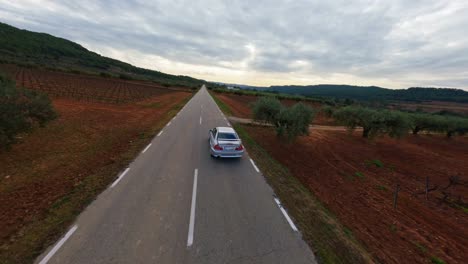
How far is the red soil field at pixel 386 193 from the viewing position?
21.1 feet

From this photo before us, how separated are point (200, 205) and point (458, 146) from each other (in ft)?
126

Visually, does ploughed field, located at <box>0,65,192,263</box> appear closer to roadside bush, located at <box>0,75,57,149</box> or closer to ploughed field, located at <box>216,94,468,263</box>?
roadside bush, located at <box>0,75,57,149</box>

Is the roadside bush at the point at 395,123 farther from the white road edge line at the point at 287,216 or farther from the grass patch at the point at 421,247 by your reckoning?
the white road edge line at the point at 287,216

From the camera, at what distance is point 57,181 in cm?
708

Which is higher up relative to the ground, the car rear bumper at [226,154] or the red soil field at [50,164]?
the car rear bumper at [226,154]

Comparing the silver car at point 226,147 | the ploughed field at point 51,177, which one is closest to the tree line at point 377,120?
the silver car at point 226,147

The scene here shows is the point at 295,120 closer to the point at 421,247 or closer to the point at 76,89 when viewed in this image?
the point at 421,247

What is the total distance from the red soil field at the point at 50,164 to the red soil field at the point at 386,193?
32.0 feet

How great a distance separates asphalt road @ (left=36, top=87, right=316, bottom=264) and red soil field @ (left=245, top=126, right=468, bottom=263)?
3227mm

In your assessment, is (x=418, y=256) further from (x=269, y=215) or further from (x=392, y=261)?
(x=269, y=215)

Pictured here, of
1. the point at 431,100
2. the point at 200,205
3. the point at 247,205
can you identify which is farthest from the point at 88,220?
the point at 431,100

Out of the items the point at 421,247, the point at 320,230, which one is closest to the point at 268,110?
the point at 320,230

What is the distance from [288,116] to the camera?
15484mm

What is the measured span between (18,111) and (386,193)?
18.9 m
